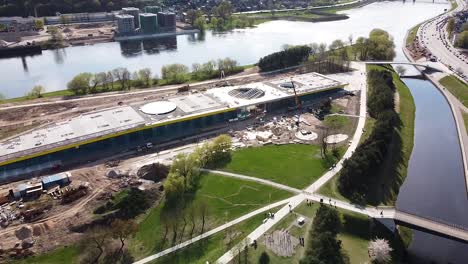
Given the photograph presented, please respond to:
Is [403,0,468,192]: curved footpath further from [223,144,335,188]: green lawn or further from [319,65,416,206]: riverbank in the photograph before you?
[223,144,335,188]: green lawn

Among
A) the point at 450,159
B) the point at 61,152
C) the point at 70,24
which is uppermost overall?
the point at 70,24

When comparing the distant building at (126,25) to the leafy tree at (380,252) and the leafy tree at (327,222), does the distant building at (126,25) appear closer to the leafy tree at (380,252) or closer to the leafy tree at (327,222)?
the leafy tree at (327,222)

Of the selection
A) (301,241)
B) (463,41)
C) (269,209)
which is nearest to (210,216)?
(269,209)

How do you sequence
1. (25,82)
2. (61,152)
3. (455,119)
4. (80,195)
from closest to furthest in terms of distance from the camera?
(80,195), (61,152), (455,119), (25,82)

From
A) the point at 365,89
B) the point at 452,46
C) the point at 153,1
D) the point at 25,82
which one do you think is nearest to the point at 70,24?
the point at 153,1

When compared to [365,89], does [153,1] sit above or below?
above

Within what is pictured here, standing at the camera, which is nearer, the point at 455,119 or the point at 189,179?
Answer: the point at 189,179

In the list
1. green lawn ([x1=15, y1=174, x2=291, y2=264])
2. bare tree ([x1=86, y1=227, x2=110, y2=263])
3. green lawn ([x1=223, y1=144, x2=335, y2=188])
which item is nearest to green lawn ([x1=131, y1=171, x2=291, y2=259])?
green lawn ([x1=15, y1=174, x2=291, y2=264])

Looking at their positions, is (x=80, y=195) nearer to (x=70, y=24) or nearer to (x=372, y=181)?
(x=372, y=181)
